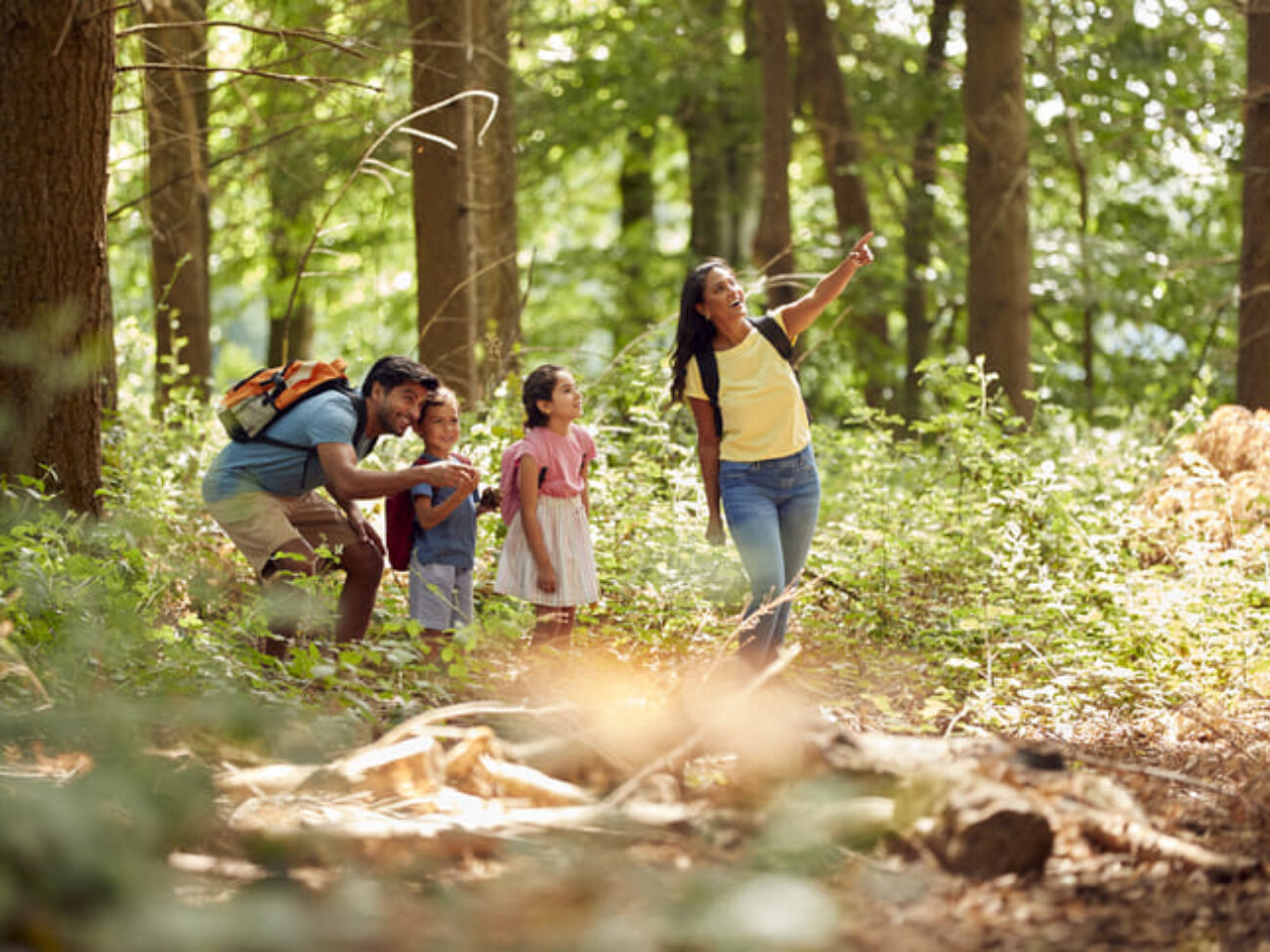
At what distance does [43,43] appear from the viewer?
5.91m

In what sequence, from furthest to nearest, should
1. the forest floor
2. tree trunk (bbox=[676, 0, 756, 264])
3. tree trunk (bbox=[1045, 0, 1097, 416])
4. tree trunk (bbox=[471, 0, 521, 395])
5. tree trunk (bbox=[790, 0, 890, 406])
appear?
1. tree trunk (bbox=[676, 0, 756, 264])
2. tree trunk (bbox=[790, 0, 890, 406])
3. tree trunk (bbox=[1045, 0, 1097, 416])
4. tree trunk (bbox=[471, 0, 521, 395])
5. the forest floor

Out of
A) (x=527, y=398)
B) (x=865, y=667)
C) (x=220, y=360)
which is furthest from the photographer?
(x=220, y=360)

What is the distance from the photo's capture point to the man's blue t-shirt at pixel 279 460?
5887 millimetres

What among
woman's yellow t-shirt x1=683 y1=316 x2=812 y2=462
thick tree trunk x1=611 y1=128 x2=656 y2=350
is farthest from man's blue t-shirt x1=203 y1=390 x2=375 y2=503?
thick tree trunk x1=611 y1=128 x2=656 y2=350

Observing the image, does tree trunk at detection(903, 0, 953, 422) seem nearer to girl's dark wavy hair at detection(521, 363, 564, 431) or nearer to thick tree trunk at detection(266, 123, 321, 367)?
thick tree trunk at detection(266, 123, 321, 367)

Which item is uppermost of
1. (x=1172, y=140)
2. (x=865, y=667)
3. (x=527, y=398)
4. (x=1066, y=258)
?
(x=1172, y=140)

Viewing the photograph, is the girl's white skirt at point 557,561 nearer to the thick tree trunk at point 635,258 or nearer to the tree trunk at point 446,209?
the tree trunk at point 446,209

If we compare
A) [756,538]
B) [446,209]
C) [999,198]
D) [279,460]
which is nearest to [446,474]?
[279,460]

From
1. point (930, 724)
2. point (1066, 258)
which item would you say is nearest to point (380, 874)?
point (930, 724)

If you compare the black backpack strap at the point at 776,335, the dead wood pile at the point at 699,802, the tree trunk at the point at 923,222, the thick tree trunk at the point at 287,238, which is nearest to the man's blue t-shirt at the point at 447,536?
the black backpack strap at the point at 776,335

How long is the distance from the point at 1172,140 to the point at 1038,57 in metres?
2.50

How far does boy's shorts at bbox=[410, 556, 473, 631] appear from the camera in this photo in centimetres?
616

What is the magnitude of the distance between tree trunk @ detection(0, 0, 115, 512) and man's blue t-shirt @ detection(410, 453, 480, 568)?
66.3 inches

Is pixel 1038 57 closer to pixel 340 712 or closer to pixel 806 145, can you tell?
pixel 806 145
